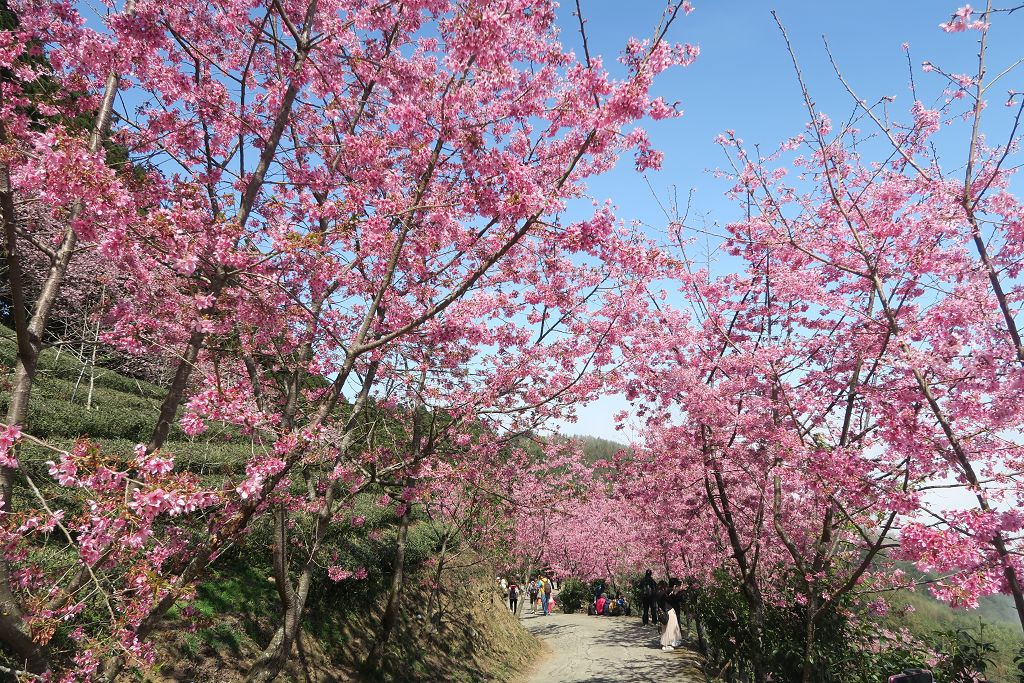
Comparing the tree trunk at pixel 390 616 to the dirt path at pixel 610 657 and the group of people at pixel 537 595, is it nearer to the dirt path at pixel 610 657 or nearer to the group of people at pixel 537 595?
the dirt path at pixel 610 657

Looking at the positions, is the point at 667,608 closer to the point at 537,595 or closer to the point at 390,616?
the point at 390,616

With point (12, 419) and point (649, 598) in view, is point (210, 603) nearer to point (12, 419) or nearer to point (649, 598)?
point (12, 419)

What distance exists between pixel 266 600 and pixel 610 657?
30.3 feet

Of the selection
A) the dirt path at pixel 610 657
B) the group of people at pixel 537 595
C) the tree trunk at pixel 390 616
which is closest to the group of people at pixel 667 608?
the dirt path at pixel 610 657

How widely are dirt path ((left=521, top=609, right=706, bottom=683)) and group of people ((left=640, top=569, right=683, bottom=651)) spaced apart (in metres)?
0.33

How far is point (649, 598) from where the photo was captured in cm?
1977

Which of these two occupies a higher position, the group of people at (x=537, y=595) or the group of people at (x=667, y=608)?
the group of people at (x=667, y=608)

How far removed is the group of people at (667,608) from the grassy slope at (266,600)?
4.13 metres

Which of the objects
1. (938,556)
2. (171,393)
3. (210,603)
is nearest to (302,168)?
(171,393)

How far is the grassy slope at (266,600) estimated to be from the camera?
7523 mm

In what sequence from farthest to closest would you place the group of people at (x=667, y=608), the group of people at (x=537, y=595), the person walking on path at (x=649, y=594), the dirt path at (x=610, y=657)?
the group of people at (x=537, y=595) < the person walking on path at (x=649, y=594) < the group of people at (x=667, y=608) < the dirt path at (x=610, y=657)

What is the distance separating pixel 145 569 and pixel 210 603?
6.37 meters

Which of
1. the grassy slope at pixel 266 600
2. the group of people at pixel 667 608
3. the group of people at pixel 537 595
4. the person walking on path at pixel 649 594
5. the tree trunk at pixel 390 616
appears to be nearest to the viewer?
the grassy slope at pixel 266 600

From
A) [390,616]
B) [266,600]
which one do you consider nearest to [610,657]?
[390,616]
